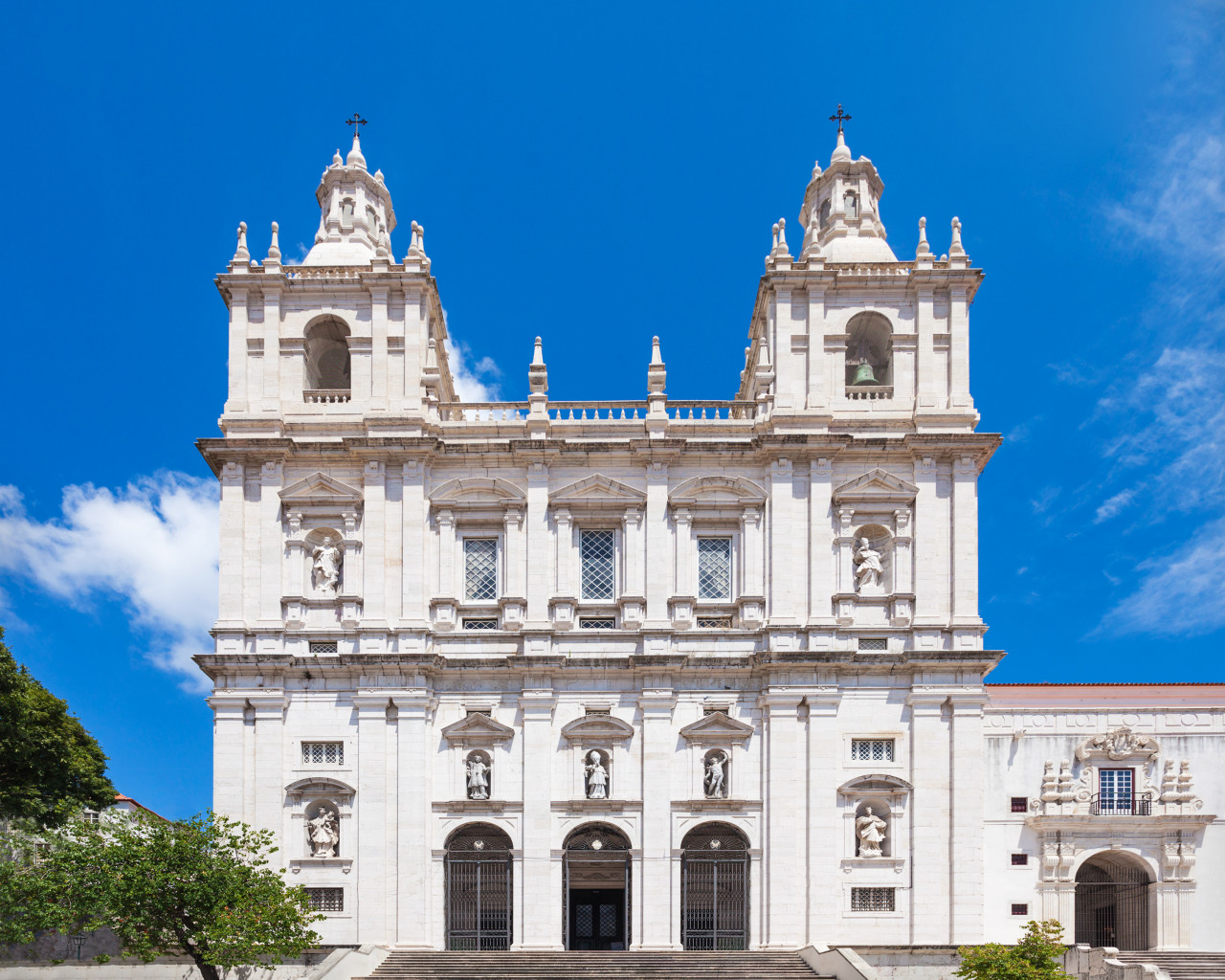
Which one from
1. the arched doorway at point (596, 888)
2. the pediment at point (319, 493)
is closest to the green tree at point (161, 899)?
the arched doorway at point (596, 888)

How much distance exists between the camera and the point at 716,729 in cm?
3569

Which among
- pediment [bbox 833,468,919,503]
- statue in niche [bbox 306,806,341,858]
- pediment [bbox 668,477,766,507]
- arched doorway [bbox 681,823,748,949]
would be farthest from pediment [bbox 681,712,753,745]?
statue in niche [bbox 306,806,341,858]

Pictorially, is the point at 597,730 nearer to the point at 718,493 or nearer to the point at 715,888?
the point at 715,888

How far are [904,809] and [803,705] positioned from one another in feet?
12.5

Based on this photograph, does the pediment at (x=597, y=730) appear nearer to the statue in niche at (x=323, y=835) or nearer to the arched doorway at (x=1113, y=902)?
the statue in niche at (x=323, y=835)

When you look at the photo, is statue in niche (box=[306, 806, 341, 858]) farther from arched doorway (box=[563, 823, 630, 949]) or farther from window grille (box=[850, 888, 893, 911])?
window grille (box=[850, 888, 893, 911])

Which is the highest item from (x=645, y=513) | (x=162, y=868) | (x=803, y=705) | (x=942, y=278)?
(x=942, y=278)

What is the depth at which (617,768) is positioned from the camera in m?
35.6

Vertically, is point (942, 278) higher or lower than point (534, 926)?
higher

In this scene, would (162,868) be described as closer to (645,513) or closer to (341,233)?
(645,513)

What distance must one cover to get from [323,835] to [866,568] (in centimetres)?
1650

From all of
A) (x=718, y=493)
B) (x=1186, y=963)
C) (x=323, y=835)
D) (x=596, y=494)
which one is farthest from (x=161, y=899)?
(x=1186, y=963)

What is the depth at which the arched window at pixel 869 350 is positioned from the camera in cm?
3872

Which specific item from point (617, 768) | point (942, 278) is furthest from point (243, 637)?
point (942, 278)
